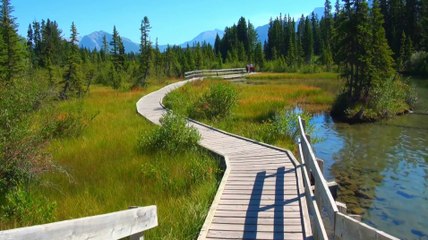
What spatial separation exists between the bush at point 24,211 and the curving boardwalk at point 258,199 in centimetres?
275

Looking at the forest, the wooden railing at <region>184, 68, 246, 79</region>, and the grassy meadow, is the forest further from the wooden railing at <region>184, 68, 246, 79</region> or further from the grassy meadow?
the wooden railing at <region>184, 68, 246, 79</region>

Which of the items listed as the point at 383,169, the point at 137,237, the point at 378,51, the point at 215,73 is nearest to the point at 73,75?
the point at 215,73

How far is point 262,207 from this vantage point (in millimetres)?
7262

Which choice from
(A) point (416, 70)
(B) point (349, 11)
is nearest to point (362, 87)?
(B) point (349, 11)

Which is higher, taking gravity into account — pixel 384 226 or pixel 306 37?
pixel 306 37

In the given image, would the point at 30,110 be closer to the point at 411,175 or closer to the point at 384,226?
the point at 384,226

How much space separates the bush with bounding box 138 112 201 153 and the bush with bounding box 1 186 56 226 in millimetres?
4629

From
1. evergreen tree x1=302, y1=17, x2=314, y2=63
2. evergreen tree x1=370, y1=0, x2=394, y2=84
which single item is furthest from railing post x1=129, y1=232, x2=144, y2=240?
evergreen tree x1=302, y1=17, x2=314, y2=63

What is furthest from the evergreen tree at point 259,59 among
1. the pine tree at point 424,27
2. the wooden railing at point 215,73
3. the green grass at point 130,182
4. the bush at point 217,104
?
the green grass at point 130,182

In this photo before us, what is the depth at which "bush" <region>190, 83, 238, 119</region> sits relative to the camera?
18.5 metres

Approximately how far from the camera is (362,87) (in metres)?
26.0

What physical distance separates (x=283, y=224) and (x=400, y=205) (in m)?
5.88

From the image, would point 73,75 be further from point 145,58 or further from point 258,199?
point 258,199

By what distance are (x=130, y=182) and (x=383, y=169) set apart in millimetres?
9213
